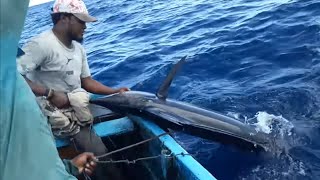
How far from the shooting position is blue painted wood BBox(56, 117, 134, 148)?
13.4ft

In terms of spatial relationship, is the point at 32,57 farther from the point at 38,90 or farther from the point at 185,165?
the point at 185,165

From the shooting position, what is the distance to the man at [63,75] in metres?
3.58

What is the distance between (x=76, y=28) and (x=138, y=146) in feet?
4.49

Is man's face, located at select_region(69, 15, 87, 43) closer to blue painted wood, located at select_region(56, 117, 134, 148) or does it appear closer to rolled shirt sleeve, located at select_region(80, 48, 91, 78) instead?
rolled shirt sleeve, located at select_region(80, 48, 91, 78)

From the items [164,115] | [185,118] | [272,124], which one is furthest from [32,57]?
[272,124]

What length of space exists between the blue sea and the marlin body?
13.0 inches

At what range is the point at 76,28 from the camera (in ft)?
12.3

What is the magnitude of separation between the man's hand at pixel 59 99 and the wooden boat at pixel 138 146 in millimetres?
413

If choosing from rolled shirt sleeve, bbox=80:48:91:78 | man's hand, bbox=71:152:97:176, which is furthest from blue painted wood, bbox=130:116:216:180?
rolled shirt sleeve, bbox=80:48:91:78

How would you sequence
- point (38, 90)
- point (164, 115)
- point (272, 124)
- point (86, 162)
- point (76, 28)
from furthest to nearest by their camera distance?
1. point (272, 124)
2. point (164, 115)
3. point (76, 28)
4. point (38, 90)
5. point (86, 162)

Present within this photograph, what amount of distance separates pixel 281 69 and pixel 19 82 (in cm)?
580

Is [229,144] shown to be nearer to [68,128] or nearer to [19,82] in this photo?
[68,128]

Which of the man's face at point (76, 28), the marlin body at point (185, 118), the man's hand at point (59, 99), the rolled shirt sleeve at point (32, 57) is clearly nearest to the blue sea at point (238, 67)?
the marlin body at point (185, 118)

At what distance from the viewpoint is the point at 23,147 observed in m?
1.41
